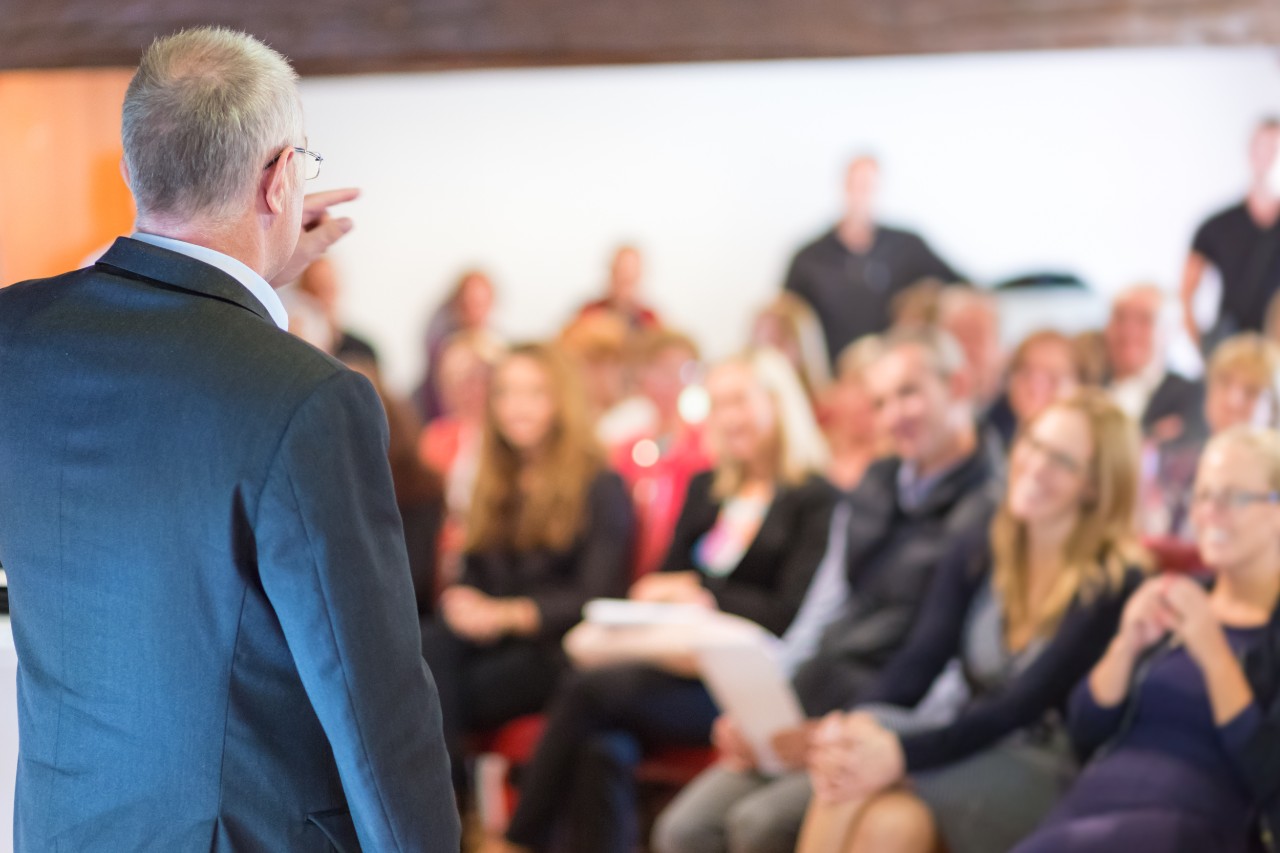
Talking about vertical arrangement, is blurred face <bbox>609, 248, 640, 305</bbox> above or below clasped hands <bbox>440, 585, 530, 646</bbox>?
above

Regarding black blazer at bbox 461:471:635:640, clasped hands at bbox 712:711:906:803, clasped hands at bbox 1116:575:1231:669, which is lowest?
clasped hands at bbox 712:711:906:803

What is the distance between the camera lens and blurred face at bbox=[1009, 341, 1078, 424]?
13.5 feet

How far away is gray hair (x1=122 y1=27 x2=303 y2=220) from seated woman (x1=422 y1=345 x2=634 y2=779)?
85.5 inches

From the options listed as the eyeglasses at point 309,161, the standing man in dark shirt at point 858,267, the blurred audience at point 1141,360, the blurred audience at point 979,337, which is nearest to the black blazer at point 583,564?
the blurred audience at point 979,337

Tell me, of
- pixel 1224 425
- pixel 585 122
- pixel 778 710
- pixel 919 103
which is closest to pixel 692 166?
pixel 585 122

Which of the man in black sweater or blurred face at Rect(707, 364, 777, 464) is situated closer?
the man in black sweater

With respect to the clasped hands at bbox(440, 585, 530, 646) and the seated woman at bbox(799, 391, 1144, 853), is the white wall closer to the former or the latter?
the clasped hands at bbox(440, 585, 530, 646)

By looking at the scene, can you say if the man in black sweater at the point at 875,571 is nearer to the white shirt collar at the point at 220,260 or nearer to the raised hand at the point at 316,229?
the raised hand at the point at 316,229

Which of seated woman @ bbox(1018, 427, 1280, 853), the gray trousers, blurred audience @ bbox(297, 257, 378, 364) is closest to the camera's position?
seated woman @ bbox(1018, 427, 1280, 853)

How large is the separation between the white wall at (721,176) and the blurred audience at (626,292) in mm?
173

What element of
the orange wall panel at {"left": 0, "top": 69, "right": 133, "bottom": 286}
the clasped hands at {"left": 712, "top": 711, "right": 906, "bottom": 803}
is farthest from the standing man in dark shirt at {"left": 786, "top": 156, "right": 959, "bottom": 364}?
the orange wall panel at {"left": 0, "top": 69, "right": 133, "bottom": 286}

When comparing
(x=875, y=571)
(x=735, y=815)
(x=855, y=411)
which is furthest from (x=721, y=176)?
(x=735, y=815)

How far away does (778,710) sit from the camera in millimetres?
2752

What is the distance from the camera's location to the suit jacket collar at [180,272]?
3.75 feet
